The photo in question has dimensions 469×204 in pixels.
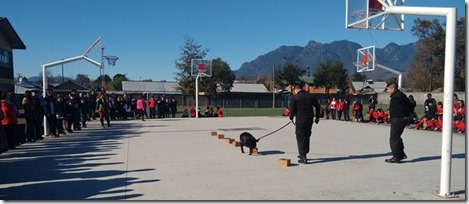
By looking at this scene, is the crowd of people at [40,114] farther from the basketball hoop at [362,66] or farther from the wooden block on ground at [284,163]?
the basketball hoop at [362,66]

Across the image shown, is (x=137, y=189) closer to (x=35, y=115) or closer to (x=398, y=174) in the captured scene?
(x=398, y=174)

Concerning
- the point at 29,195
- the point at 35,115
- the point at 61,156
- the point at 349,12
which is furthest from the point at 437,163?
the point at 35,115

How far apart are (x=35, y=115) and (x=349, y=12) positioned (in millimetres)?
10137

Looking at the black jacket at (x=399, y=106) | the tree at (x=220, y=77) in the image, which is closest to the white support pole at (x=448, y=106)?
the black jacket at (x=399, y=106)

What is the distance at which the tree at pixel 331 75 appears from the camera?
220ft

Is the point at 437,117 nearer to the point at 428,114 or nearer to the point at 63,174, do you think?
the point at 428,114

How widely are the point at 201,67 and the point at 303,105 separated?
2086 centimetres

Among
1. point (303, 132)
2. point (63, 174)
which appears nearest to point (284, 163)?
point (303, 132)

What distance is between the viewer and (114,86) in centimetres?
8488

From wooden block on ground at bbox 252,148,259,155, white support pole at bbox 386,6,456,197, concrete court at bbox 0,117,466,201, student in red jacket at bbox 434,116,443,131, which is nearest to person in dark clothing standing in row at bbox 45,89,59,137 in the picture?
concrete court at bbox 0,117,466,201

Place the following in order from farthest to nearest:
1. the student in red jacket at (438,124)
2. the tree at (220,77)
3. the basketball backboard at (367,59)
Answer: the tree at (220,77), the basketball backboard at (367,59), the student in red jacket at (438,124)

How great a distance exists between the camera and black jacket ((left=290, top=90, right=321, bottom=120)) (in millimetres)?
8180

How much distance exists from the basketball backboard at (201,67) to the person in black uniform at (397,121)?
20.7 meters

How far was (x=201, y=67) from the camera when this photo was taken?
2847 centimetres
